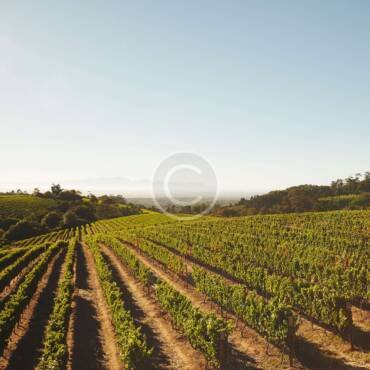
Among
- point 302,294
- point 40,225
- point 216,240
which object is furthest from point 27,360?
point 40,225

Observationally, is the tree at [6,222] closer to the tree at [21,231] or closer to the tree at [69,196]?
the tree at [21,231]

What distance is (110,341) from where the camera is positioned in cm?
2383

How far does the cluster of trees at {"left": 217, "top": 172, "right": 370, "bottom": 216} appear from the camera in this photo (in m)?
118

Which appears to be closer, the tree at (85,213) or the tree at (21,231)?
the tree at (21,231)

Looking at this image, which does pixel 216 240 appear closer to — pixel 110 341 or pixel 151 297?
pixel 151 297

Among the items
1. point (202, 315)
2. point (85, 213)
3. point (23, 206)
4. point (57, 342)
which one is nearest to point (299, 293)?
point (202, 315)

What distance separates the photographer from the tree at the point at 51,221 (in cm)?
12048

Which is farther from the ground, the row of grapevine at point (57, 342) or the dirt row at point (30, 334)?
the row of grapevine at point (57, 342)

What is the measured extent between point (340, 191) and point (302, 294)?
13719cm

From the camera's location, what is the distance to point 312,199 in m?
126

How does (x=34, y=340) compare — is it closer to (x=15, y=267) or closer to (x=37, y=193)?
(x=15, y=267)

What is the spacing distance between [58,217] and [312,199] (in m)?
93.4

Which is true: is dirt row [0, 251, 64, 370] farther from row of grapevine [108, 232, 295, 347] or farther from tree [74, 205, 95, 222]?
tree [74, 205, 95, 222]

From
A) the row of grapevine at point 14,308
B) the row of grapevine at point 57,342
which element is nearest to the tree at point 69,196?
the row of grapevine at point 14,308
